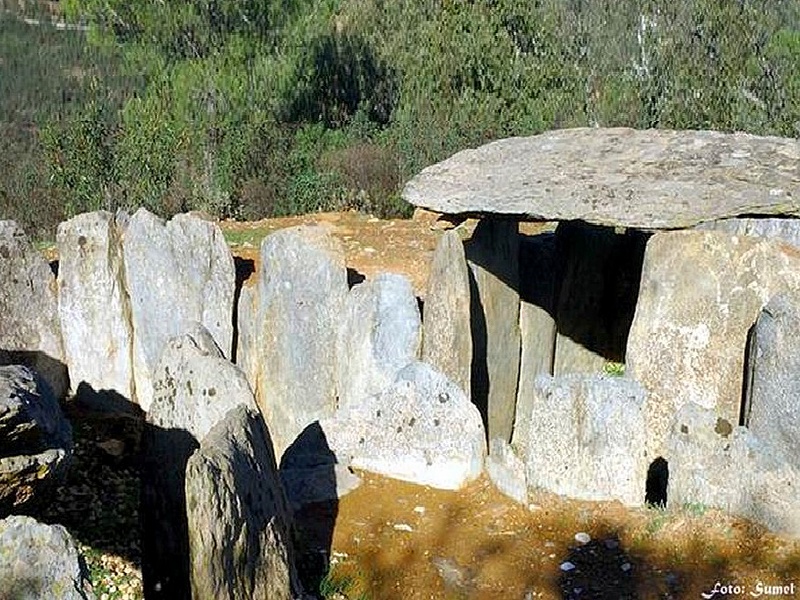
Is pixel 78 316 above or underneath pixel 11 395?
underneath

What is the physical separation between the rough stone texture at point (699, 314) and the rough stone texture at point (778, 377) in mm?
616

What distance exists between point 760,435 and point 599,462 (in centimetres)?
93

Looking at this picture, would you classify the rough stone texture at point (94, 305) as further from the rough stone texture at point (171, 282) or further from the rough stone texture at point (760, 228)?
the rough stone texture at point (760, 228)

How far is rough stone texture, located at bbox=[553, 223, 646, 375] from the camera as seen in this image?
8.19 meters

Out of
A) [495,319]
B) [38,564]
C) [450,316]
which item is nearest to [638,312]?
[495,319]

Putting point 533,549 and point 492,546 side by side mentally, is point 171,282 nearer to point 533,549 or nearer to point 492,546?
point 492,546

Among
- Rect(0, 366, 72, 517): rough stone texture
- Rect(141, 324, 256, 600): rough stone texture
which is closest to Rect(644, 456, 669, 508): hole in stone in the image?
Rect(141, 324, 256, 600): rough stone texture

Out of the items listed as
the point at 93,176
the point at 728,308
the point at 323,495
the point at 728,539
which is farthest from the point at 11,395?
the point at 93,176

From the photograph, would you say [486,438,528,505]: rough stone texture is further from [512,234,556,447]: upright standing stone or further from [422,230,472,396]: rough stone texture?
[512,234,556,447]: upright standing stone

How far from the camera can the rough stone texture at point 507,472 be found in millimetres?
5914

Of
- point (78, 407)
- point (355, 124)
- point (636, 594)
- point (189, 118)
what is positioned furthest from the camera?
point (355, 124)

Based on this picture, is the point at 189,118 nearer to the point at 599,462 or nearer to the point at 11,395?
the point at 599,462

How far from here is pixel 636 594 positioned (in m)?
5.08

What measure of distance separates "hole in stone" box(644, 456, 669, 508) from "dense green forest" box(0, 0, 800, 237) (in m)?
8.44
